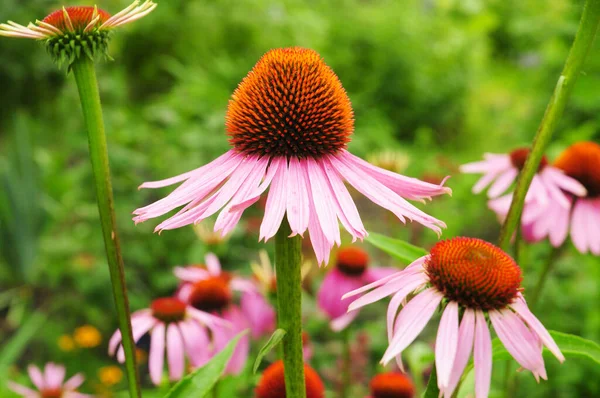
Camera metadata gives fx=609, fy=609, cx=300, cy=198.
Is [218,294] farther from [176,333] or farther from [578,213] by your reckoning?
[578,213]

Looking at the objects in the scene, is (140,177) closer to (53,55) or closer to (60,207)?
(60,207)

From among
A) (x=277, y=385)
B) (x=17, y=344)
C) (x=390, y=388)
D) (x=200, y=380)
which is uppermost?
(x=200, y=380)

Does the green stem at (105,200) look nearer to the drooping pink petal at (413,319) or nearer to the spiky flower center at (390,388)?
the drooping pink petal at (413,319)

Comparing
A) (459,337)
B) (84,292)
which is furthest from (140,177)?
(459,337)

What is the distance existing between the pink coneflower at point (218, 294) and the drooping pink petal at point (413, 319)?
547mm

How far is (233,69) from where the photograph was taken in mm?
3215

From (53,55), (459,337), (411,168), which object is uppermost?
(53,55)

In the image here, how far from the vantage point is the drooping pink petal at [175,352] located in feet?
2.73

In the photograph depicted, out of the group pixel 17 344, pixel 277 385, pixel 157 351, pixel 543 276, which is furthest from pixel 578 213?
pixel 17 344

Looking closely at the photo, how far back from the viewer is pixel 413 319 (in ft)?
1.42

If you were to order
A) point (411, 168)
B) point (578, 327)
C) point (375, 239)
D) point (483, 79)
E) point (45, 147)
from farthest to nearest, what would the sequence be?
point (483, 79) → point (45, 147) → point (411, 168) → point (578, 327) → point (375, 239)

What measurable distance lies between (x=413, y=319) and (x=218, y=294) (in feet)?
1.84

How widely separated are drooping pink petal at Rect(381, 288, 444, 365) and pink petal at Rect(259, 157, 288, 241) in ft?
0.37

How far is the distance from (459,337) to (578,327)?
1292 millimetres
